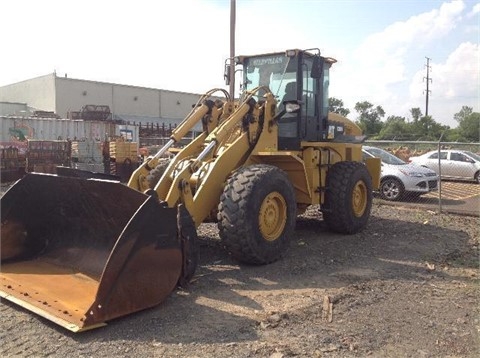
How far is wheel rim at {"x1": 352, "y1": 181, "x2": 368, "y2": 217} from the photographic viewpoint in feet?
28.2

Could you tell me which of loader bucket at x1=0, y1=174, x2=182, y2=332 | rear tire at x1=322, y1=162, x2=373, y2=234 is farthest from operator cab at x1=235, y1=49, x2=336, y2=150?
loader bucket at x1=0, y1=174, x2=182, y2=332

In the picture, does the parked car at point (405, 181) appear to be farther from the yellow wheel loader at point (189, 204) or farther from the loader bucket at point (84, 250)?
the loader bucket at point (84, 250)

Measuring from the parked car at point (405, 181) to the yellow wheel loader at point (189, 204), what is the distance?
4669 mm

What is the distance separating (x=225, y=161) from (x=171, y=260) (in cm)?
202

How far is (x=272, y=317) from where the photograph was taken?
4.59 meters

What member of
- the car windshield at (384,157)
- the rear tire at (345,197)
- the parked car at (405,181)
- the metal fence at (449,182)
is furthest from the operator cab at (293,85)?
the car windshield at (384,157)

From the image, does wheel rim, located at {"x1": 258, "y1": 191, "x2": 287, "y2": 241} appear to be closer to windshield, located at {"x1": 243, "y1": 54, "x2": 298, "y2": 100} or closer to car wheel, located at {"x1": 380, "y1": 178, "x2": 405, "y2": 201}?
windshield, located at {"x1": 243, "y1": 54, "x2": 298, "y2": 100}

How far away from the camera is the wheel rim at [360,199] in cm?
859

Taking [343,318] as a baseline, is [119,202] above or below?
above

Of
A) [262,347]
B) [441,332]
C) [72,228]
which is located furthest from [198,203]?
[441,332]

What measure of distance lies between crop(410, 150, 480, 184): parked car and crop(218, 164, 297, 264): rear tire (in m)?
14.4

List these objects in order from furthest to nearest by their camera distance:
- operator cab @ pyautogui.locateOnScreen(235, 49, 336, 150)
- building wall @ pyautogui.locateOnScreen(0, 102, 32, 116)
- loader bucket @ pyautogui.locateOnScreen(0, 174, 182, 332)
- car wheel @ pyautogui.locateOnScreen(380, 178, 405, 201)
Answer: building wall @ pyautogui.locateOnScreen(0, 102, 32, 116)
car wheel @ pyautogui.locateOnScreen(380, 178, 405, 201)
operator cab @ pyautogui.locateOnScreen(235, 49, 336, 150)
loader bucket @ pyautogui.locateOnScreen(0, 174, 182, 332)

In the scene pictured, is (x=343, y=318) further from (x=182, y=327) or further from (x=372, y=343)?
(x=182, y=327)

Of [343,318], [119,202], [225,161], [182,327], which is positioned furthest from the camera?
[225,161]
